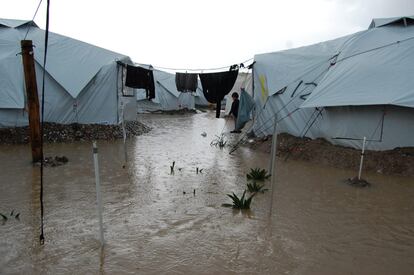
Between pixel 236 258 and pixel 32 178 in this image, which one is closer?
pixel 236 258

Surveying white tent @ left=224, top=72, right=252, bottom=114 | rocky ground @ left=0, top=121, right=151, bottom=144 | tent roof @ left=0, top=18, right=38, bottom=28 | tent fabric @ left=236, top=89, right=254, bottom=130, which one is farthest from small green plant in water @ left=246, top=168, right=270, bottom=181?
tent roof @ left=0, top=18, right=38, bottom=28

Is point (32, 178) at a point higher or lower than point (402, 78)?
lower

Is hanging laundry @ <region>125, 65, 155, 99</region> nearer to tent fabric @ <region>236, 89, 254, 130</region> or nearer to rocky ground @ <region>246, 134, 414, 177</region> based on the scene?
tent fabric @ <region>236, 89, 254, 130</region>

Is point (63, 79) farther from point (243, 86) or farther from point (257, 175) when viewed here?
point (243, 86)

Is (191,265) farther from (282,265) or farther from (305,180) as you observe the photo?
(305,180)

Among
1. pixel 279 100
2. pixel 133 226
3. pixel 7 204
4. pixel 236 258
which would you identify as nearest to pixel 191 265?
pixel 236 258

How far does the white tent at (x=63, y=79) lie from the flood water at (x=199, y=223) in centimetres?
323

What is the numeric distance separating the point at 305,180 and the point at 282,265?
3801 mm

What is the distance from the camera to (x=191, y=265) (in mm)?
3594

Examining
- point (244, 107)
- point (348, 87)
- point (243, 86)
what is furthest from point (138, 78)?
point (348, 87)

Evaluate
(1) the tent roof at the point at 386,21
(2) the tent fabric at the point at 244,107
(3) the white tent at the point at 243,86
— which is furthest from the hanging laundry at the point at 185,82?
(1) the tent roof at the point at 386,21

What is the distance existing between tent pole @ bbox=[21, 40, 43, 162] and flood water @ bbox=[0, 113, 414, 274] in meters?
0.60

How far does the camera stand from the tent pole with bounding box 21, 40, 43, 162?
726 centimetres

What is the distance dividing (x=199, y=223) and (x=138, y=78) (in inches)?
365
